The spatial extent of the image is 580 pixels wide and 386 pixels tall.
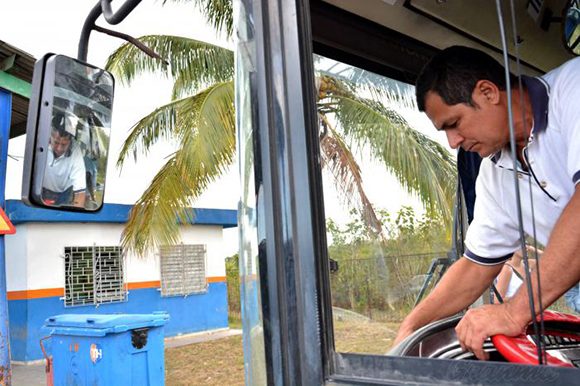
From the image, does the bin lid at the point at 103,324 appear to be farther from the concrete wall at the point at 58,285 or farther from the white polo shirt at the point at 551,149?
the concrete wall at the point at 58,285

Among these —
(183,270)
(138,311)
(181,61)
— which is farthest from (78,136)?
(183,270)

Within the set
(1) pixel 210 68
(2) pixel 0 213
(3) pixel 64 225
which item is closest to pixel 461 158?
(2) pixel 0 213

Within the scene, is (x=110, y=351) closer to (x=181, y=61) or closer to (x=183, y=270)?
(x=181, y=61)

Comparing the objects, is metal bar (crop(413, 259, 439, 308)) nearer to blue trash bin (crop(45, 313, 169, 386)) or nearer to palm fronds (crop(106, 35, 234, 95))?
blue trash bin (crop(45, 313, 169, 386))

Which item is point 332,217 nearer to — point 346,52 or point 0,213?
point 346,52

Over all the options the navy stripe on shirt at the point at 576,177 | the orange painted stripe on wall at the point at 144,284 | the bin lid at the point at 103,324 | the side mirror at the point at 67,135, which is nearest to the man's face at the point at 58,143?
the side mirror at the point at 67,135

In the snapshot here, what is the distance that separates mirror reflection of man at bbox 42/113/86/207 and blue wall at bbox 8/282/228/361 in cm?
1003

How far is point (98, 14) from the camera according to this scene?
4.94 ft

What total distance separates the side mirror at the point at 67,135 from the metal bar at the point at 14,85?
4785 mm

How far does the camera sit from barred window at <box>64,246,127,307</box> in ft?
37.1

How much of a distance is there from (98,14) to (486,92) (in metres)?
0.98

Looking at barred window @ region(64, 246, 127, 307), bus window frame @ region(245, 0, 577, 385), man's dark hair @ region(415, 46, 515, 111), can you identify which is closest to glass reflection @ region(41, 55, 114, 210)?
bus window frame @ region(245, 0, 577, 385)

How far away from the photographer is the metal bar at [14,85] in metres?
5.75

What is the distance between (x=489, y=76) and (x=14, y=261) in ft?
36.7
